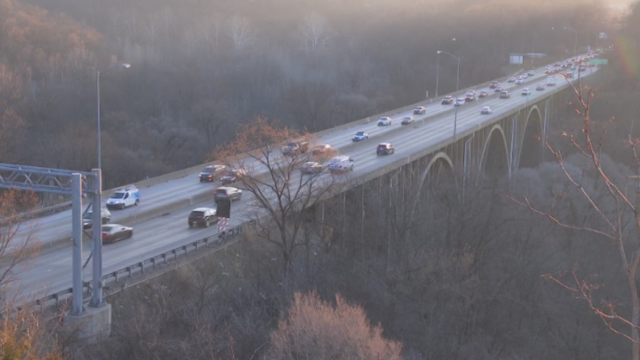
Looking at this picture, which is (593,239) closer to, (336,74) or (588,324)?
(588,324)

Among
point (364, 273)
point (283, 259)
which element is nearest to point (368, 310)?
point (364, 273)

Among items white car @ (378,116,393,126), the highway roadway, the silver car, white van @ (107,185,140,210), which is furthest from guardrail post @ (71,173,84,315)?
white car @ (378,116,393,126)

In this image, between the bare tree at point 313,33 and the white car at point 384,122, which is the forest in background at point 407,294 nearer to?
the white car at point 384,122

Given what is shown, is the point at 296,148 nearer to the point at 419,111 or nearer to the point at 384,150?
the point at 384,150

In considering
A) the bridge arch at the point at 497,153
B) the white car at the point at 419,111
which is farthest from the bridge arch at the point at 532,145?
the white car at the point at 419,111

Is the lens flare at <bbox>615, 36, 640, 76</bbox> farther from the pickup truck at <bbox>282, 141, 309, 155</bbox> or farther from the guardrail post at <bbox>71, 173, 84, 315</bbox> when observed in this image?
the guardrail post at <bbox>71, 173, 84, 315</bbox>

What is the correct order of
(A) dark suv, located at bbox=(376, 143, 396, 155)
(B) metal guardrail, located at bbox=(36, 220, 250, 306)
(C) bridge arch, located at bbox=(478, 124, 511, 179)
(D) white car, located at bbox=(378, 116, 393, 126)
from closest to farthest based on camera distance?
(B) metal guardrail, located at bbox=(36, 220, 250, 306) → (A) dark suv, located at bbox=(376, 143, 396, 155) → (D) white car, located at bbox=(378, 116, 393, 126) → (C) bridge arch, located at bbox=(478, 124, 511, 179)
